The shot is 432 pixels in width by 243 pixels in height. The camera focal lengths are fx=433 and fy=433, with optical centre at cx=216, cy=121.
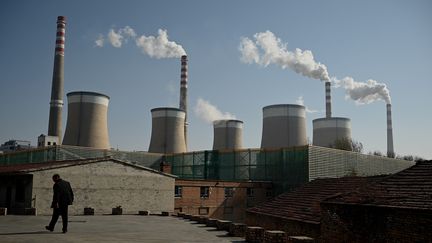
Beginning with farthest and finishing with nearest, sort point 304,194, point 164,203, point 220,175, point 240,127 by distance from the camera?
point 240,127 < point 220,175 < point 164,203 < point 304,194

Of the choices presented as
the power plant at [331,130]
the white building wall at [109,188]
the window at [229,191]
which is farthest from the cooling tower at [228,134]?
the white building wall at [109,188]

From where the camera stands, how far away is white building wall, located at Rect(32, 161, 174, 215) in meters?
21.5

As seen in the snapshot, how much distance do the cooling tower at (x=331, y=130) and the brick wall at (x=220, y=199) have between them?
24344mm

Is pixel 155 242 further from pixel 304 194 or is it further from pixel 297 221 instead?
pixel 304 194

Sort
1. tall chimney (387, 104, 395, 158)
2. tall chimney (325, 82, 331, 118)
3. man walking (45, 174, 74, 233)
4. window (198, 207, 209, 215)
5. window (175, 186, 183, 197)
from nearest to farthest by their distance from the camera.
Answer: man walking (45, 174, 74, 233)
window (175, 186, 183, 197)
window (198, 207, 209, 215)
tall chimney (325, 82, 331, 118)
tall chimney (387, 104, 395, 158)

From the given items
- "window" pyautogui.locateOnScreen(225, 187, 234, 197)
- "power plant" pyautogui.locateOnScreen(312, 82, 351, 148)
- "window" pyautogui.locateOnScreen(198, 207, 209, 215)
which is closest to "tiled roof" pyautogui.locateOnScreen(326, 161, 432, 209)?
"window" pyautogui.locateOnScreen(198, 207, 209, 215)

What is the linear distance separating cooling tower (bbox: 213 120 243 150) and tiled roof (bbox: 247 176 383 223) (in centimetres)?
4156

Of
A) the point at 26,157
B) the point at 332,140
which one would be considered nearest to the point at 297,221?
the point at 26,157

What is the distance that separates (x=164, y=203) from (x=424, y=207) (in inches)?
733

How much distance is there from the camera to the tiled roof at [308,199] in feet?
59.6

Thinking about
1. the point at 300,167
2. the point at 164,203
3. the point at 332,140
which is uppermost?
the point at 332,140

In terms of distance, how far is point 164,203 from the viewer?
27.0m

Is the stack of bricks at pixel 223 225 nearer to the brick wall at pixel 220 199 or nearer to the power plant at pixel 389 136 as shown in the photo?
the brick wall at pixel 220 199

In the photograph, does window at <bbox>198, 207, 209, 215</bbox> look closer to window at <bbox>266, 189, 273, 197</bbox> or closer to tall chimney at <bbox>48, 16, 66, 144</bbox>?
window at <bbox>266, 189, 273, 197</bbox>
